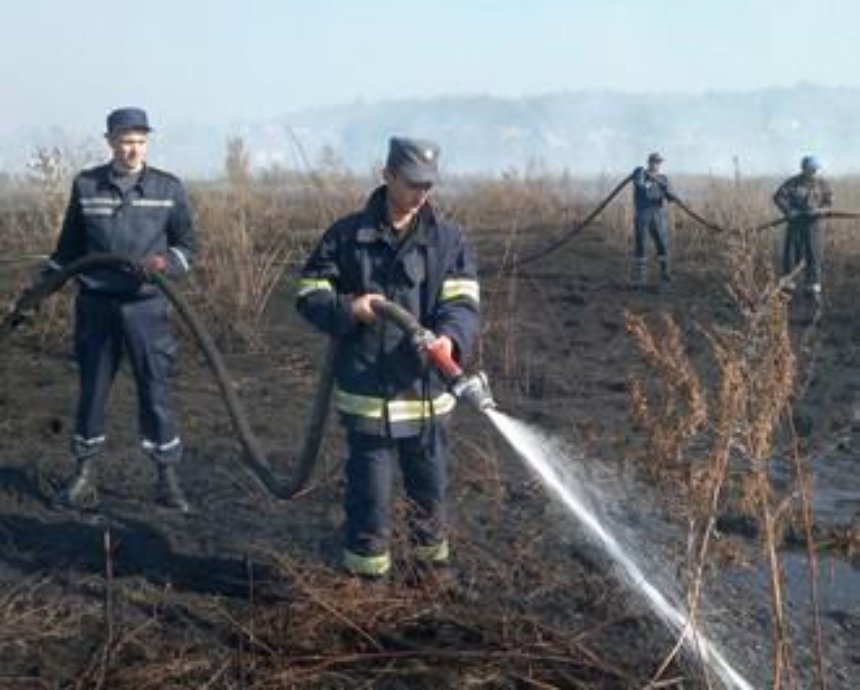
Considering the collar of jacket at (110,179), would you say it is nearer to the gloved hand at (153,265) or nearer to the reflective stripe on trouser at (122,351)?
the gloved hand at (153,265)

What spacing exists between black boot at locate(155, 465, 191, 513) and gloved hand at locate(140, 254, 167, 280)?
983mm

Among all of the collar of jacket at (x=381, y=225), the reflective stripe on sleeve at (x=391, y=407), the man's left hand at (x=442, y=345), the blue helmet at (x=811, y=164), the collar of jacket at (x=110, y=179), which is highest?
the collar of jacket at (x=110, y=179)

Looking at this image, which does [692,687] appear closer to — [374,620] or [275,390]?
[374,620]

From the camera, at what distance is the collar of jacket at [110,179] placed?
571cm

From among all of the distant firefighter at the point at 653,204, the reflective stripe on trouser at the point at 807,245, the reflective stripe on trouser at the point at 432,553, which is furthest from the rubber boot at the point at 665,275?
the reflective stripe on trouser at the point at 432,553

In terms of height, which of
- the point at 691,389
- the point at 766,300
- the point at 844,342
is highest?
the point at 766,300

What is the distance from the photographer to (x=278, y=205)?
19.4 m

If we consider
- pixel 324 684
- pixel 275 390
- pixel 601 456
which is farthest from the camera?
pixel 275 390

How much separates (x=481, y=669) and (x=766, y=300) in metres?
1.63

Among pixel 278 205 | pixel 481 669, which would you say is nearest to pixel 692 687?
pixel 481 669

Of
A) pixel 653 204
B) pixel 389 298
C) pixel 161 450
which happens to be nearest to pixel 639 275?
pixel 653 204

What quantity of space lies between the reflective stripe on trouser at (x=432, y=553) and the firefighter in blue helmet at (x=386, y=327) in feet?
0.58

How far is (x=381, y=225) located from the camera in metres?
4.57

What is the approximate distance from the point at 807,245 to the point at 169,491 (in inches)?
388
